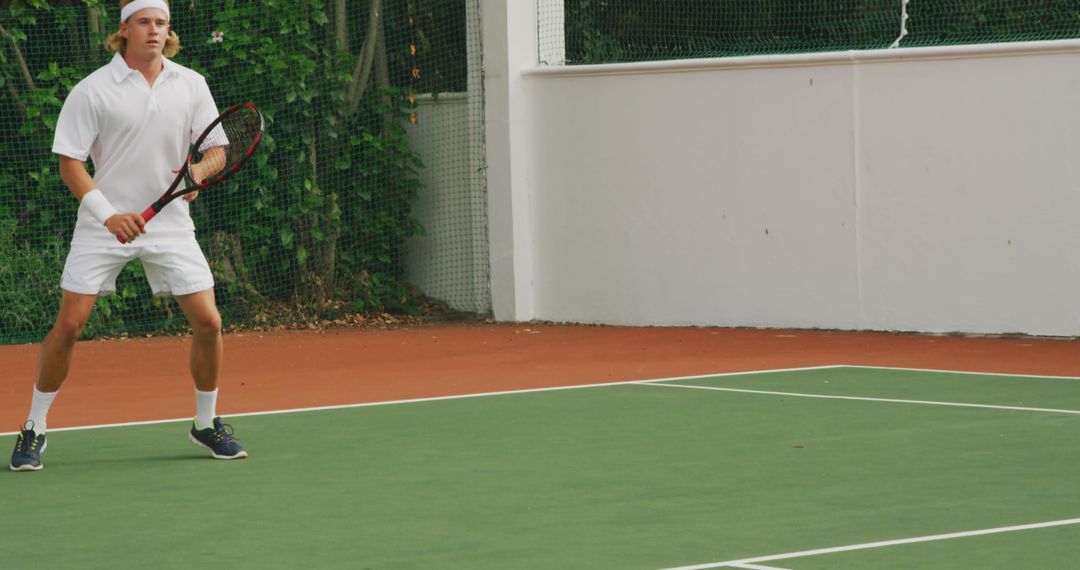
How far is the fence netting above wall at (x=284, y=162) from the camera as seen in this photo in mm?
12875

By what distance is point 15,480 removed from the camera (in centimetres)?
653

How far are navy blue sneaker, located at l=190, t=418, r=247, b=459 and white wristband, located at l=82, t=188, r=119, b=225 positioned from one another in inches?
38.0

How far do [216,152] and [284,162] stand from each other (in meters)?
6.90

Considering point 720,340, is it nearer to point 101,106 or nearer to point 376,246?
point 376,246

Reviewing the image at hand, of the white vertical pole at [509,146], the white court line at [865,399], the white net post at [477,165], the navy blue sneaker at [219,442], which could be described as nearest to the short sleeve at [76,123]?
the navy blue sneaker at [219,442]

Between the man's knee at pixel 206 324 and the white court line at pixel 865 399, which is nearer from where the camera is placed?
the man's knee at pixel 206 324

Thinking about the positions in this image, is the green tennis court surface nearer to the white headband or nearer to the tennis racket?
the tennis racket

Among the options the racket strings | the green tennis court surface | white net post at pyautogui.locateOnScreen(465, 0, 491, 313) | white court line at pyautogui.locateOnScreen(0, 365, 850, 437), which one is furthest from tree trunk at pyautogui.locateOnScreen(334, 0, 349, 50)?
the racket strings

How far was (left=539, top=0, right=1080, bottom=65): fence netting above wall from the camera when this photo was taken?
14.7 m

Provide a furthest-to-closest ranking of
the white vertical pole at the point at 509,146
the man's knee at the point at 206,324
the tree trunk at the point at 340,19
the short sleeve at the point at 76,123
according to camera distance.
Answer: the tree trunk at the point at 340,19 < the white vertical pole at the point at 509,146 < the man's knee at the point at 206,324 < the short sleeve at the point at 76,123

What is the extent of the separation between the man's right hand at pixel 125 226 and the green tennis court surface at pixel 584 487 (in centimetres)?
87

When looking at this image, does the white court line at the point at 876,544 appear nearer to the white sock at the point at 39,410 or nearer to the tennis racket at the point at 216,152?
the tennis racket at the point at 216,152

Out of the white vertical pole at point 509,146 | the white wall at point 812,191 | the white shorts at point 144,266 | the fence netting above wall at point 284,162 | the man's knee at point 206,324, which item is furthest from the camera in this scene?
the white vertical pole at point 509,146

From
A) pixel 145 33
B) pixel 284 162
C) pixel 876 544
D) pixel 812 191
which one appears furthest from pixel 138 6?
pixel 284 162
